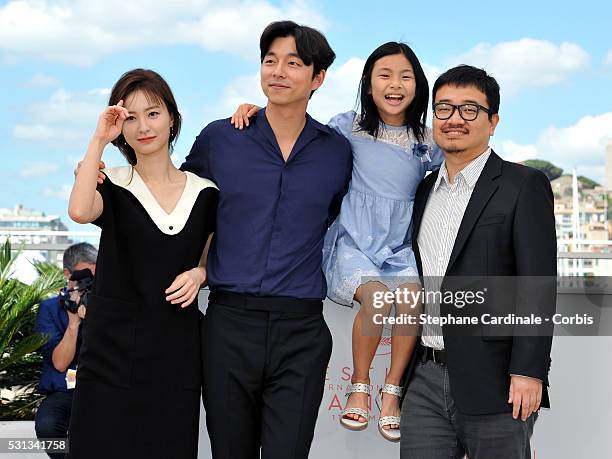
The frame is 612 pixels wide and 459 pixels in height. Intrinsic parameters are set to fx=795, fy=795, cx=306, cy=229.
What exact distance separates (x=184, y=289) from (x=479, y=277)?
105 cm

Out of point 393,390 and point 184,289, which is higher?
point 184,289

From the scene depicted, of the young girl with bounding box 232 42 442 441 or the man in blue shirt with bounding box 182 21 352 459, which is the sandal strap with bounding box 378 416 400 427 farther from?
the man in blue shirt with bounding box 182 21 352 459

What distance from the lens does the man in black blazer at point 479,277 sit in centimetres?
276

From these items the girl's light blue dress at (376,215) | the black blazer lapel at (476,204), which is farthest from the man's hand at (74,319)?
the black blazer lapel at (476,204)

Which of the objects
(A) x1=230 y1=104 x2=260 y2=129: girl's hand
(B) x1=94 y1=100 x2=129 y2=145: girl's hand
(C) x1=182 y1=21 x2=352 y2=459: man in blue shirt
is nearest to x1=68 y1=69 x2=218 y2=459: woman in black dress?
(B) x1=94 y1=100 x2=129 y2=145: girl's hand

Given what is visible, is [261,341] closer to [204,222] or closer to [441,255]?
[204,222]

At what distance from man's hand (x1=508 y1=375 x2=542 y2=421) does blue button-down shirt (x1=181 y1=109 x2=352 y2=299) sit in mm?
Result: 772

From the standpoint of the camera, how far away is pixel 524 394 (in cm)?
273

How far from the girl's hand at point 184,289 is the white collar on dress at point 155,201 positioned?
0.16 meters

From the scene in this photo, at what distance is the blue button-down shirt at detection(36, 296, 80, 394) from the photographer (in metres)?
4.57

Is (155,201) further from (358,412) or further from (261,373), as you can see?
(358,412)

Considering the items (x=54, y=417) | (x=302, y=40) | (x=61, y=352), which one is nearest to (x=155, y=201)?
(x=302, y=40)

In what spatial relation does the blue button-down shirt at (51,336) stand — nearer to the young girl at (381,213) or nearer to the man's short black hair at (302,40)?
the young girl at (381,213)

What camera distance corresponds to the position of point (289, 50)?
3.05 meters
